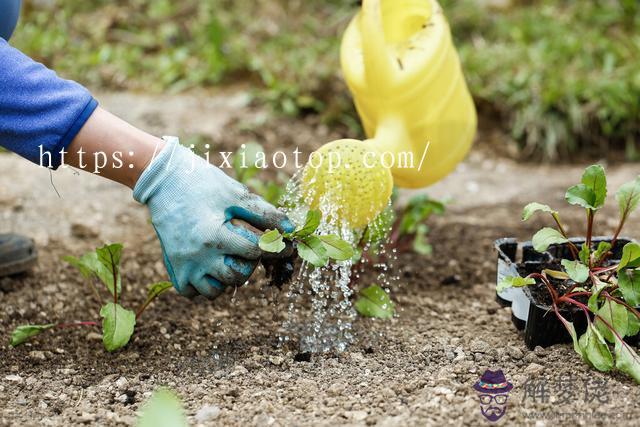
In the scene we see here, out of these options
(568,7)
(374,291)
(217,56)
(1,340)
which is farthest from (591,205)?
(568,7)

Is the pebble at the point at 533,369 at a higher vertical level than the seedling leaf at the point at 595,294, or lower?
lower

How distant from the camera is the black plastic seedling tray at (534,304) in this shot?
1288mm

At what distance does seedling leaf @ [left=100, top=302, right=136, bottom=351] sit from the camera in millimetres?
1346

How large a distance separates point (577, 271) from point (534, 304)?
0.10 m

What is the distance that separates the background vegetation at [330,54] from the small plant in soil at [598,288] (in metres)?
1.61

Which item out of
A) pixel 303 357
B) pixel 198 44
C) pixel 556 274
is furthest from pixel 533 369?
pixel 198 44

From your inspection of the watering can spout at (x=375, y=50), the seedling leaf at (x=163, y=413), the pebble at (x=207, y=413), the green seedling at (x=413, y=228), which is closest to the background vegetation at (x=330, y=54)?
the green seedling at (x=413, y=228)

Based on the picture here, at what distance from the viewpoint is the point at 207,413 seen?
117 centimetres

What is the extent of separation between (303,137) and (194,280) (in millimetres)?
1539

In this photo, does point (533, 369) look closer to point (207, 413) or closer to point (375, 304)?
point (375, 304)

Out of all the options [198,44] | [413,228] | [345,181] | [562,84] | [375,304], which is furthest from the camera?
[198,44]

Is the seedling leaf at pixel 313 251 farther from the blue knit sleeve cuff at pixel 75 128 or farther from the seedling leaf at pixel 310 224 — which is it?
the blue knit sleeve cuff at pixel 75 128

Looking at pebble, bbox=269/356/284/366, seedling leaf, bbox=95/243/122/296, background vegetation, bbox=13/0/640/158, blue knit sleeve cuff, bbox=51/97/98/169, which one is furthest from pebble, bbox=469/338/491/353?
background vegetation, bbox=13/0/640/158

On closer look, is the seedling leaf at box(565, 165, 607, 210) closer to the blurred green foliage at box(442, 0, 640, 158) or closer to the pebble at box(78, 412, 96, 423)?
the pebble at box(78, 412, 96, 423)
